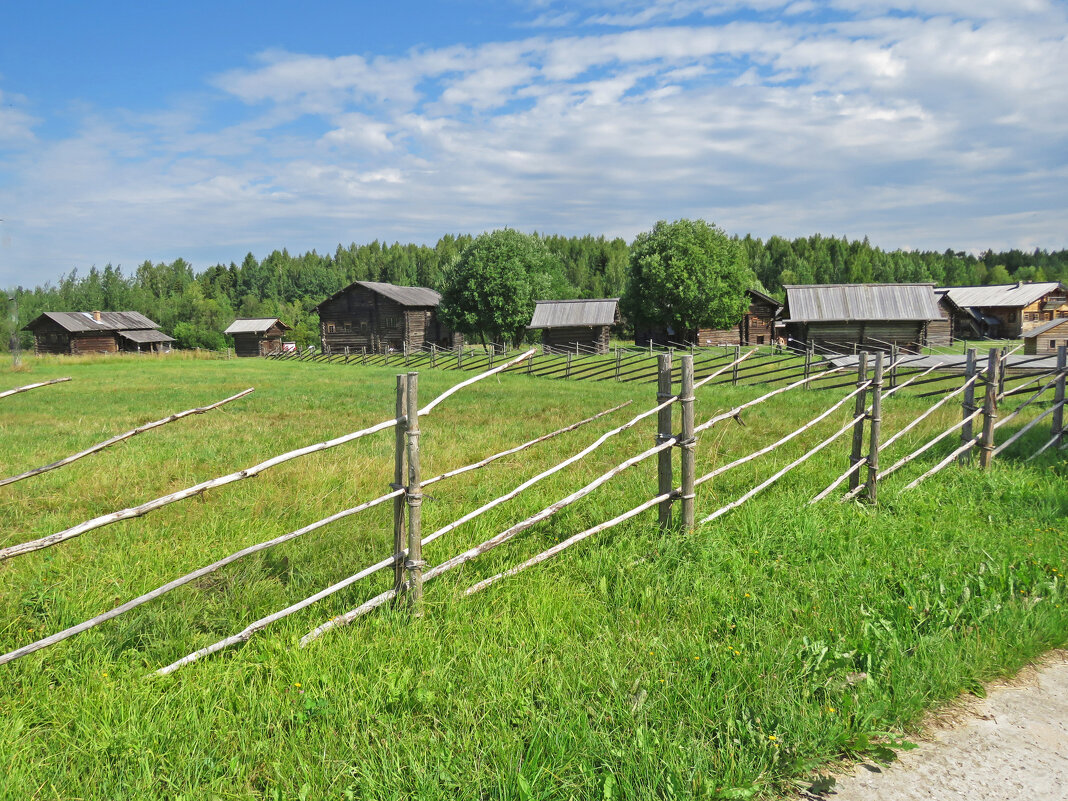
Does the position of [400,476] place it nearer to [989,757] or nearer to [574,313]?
[989,757]

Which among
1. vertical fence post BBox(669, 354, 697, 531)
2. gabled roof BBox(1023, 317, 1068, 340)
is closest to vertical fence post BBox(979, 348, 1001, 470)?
vertical fence post BBox(669, 354, 697, 531)

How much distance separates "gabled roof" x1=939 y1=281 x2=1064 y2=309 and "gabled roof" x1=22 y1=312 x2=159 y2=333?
73.3 metres

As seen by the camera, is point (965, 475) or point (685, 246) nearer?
point (965, 475)

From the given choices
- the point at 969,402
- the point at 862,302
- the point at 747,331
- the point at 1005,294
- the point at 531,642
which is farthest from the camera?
the point at 1005,294

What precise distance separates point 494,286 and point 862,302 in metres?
23.1

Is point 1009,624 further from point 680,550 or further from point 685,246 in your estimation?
point 685,246

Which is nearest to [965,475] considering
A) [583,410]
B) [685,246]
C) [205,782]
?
[205,782]

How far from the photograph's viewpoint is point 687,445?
5000mm

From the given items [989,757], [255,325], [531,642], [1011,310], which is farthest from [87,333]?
[1011,310]

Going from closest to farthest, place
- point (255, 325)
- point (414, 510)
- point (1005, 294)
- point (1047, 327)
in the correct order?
point (414, 510) → point (1047, 327) → point (255, 325) → point (1005, 294)

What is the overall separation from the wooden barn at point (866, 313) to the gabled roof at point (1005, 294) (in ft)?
89.2

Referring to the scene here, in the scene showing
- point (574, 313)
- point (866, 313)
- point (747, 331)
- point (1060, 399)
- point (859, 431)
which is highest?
point (574, 313)

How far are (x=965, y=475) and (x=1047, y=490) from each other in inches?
28.6

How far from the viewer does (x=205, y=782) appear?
Answer: 2633 mm
